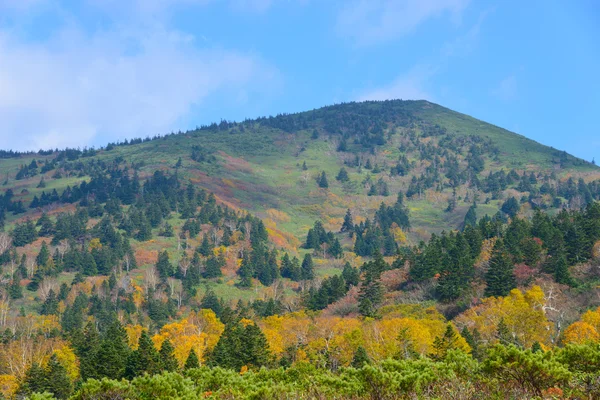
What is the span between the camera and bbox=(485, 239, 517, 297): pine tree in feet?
267

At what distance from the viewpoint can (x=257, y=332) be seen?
67.9 m

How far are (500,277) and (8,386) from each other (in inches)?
2480

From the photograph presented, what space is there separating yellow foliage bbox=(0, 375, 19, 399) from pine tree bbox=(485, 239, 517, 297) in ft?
198

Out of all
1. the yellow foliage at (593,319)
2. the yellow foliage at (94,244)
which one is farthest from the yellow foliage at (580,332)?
the yellow foliage at (94,244)

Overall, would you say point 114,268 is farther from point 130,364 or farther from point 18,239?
point 130,364

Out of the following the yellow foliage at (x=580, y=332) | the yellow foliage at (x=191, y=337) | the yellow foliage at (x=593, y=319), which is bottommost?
the yellow foliage at (x=191, y=337)

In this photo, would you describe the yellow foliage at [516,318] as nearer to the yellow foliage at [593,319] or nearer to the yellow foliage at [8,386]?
the yellow foliage at [593,319]

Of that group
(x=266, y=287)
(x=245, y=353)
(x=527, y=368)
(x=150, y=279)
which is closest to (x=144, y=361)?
(x=245, y=353)

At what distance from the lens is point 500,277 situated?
81688 millimetres

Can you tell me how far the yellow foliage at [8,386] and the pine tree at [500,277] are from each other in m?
60.3

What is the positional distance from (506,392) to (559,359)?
3.00 m

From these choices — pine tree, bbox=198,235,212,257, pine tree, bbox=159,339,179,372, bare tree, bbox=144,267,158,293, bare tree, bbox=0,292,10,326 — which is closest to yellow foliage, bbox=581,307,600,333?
pine tree, bbox=159,339,179,372

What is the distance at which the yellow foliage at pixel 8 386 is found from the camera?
6475 centimetres

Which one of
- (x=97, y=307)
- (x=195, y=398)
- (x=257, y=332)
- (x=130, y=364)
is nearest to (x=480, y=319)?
(x=257, y=332)
